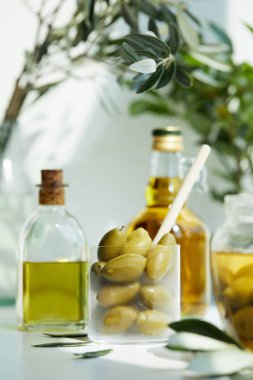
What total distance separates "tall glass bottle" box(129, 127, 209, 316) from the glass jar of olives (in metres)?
0.22

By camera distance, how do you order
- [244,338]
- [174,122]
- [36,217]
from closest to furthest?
[244,338] → [36,217] → [174,122]

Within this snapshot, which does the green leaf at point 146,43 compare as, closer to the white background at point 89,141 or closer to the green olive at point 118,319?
the green olive at point 118,319

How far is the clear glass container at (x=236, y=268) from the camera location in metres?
0.81

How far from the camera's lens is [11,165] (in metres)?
1.33

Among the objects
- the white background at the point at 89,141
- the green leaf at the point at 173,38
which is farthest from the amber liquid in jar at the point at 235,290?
the white background at the point at 89,141

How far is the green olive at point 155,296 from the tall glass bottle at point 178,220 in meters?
0.23

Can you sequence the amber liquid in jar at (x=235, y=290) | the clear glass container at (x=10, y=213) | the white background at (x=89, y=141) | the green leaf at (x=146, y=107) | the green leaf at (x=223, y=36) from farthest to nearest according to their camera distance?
the green leaf at (x=146, y=107), the white background at (x=89, y=141), the green leaf at (x=223, y=36), the clear glass container at (x=10, y=213), the amber liquid in jar at (x=235, y=290)

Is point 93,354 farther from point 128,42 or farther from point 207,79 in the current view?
point 207,79

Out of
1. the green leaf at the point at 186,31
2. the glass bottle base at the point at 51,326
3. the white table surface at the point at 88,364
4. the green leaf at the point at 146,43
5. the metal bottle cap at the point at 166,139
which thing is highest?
the green leaf at the point at 186,31

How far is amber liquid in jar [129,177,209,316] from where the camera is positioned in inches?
44.9

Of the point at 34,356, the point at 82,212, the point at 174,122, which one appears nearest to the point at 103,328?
the point at 34,356

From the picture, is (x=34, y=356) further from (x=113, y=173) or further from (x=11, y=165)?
(x=113, y=173)

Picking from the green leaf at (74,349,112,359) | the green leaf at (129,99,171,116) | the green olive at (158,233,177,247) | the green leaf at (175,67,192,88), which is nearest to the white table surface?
the green leaf at (74,349,112,359)

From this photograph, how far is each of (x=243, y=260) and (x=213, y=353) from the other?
15 cm
